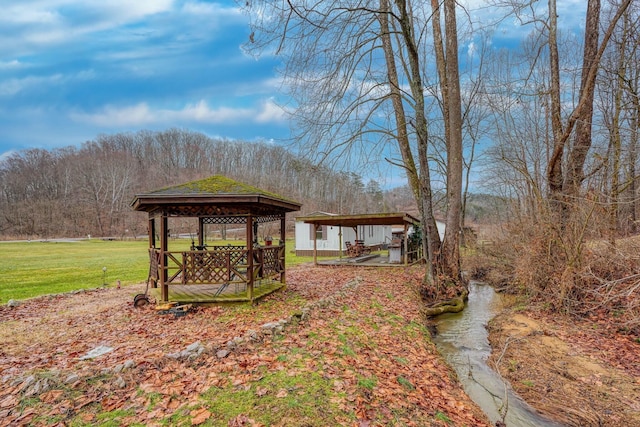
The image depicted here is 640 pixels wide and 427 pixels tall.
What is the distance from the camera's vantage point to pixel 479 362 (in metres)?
→ 6.04

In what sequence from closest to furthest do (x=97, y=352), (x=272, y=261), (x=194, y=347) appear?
1. (x=194, y=347)
2. (x=97, y=352)
3. (x=272, y=261)

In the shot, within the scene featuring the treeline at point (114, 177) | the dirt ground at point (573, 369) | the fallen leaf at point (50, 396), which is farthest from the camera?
the treeline at point (114, 177)

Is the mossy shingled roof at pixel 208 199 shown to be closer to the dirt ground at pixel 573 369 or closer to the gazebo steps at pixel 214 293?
the gazebo steps at pixel 214 293

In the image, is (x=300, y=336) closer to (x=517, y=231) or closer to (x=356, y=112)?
(x=356, y=112)

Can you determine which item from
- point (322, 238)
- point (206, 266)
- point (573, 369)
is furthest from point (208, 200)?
point (322, 238)

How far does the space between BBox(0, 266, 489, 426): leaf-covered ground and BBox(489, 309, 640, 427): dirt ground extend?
3.94 feet

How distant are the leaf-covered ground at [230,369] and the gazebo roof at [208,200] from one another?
226cm

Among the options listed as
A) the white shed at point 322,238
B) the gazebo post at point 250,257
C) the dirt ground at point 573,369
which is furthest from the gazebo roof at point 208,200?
the white shed at point 322,238

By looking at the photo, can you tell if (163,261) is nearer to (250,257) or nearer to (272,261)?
(250,257)

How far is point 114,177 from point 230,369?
51.3 metres

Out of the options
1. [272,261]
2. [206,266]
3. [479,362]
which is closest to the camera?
[479,362]

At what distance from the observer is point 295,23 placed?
5.69 m

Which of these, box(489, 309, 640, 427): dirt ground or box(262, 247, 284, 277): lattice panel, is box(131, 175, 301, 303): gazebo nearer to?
box(262, 247, 284, 277): lattice panel

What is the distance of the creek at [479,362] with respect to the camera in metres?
4.27
